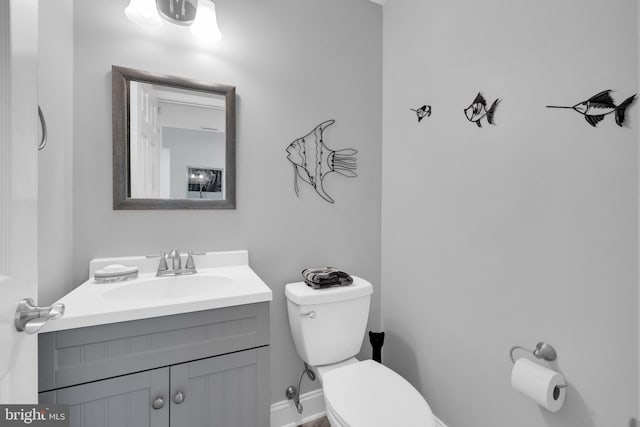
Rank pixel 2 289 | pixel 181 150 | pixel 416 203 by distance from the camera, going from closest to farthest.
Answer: pixel 2 289
pixel 181 150
pixel 416 203

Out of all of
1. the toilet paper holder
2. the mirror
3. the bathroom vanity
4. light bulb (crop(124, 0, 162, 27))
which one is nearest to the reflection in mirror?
the mirror

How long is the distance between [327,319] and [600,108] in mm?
1293

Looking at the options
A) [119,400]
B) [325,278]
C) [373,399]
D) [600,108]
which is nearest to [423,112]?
[600,108]

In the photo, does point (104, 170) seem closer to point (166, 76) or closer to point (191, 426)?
point (166, 76)

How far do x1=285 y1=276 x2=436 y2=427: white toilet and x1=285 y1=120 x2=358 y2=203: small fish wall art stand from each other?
578 millimetres

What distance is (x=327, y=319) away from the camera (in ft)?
4.63

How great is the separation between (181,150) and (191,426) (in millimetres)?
1146

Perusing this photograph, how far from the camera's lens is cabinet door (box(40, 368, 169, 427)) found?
2.76 feet

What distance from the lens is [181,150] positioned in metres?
1.41

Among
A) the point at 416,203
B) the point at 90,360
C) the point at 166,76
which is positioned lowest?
the point at 90,360

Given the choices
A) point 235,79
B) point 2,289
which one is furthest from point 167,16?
point 2,289

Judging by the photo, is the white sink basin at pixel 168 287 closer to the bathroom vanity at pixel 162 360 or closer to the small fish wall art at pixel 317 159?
the bathroom vanity at pixel 162 360

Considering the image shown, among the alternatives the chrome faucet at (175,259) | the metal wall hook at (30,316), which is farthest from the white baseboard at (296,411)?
the metal wall hook at (30,316)

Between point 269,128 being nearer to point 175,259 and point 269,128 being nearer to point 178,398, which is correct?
point 175,259
